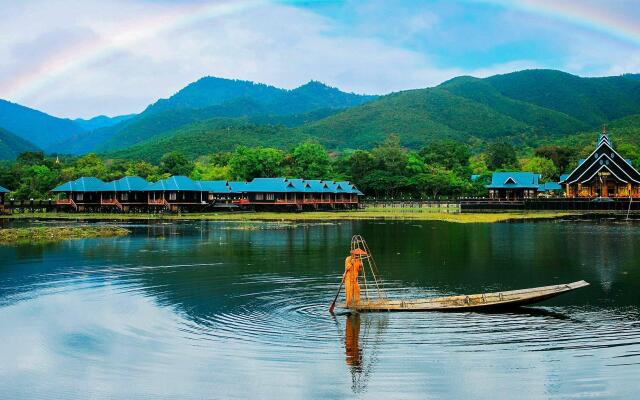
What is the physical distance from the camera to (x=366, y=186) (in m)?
113

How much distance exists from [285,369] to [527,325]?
7.35 m

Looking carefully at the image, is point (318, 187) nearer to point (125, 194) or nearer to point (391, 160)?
point (391, 160)

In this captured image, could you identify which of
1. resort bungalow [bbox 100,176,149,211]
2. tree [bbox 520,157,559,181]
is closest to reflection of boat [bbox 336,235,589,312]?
resort bungalow [bbox 100,176,149,211]

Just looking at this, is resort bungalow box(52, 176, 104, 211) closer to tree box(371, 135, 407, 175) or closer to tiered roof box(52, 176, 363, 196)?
tiered roof box(52, 176, 363, 196)

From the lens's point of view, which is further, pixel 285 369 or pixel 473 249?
pixel 473 249

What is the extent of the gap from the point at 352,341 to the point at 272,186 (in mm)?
78643

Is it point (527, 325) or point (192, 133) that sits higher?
point (192, 133)

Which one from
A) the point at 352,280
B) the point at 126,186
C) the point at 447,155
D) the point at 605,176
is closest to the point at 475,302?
the point at 352,280

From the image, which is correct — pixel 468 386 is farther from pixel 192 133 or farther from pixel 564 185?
pixel 192 133

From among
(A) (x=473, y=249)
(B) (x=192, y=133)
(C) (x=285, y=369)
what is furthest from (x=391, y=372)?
(B) (x=192, y=133)

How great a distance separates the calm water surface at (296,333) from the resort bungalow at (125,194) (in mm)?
59331

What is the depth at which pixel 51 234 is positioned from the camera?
49.0 m

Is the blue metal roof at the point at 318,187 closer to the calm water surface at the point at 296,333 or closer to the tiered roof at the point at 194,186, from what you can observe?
A: the tiered roof at the point at 194,186

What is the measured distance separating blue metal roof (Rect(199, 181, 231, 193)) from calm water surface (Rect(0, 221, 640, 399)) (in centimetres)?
6281
